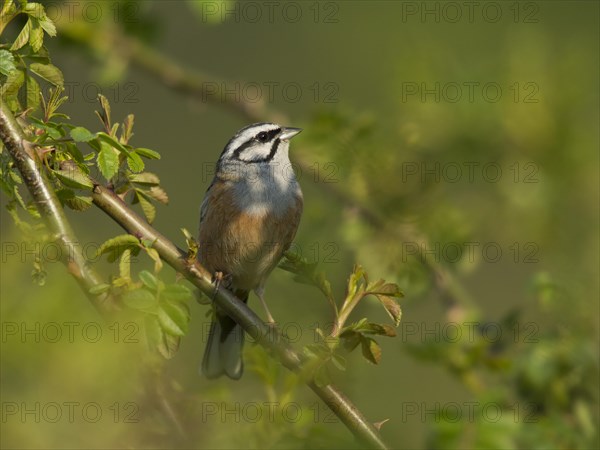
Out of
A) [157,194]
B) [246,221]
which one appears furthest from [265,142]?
[157,194]

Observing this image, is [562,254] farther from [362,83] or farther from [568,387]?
[362,83]

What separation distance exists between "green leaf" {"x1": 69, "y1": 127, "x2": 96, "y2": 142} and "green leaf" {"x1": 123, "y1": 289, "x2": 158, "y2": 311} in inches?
13.7

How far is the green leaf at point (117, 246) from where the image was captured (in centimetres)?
195

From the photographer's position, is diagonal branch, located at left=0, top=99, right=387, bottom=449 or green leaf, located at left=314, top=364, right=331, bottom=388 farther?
green leaf, located at left=314, top=364, right=331, bottom=388

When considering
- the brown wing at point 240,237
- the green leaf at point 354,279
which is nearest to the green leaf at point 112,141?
Result: the green leaf at point 354,279

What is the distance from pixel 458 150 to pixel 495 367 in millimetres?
1231

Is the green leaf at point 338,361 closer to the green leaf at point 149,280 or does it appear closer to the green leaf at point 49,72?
the green leaf at point 149,280

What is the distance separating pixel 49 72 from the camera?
201cm

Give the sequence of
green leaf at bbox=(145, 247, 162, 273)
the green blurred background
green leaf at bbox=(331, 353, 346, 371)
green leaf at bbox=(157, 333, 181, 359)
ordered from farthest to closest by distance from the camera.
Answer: green leaf at bbox=(331, 353, 346, 371), green leaf at bbox=(145, 247, 162, 273), green leaf at bbox=(157, 333, 181, 359), the green blurred background

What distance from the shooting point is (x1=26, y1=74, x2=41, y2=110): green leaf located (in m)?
2.04

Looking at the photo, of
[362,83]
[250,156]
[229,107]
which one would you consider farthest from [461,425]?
[362,83]

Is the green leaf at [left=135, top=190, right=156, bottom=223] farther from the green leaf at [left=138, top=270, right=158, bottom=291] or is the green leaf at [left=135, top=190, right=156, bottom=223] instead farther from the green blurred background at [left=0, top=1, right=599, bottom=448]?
the green leaf at [left=138, top=270, right=158, bottom=291]

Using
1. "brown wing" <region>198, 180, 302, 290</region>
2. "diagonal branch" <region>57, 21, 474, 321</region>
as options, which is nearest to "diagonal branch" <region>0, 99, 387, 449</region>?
"diagonal branch" <region>57, 21, 474, 321</region>

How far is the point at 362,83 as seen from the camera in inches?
413
